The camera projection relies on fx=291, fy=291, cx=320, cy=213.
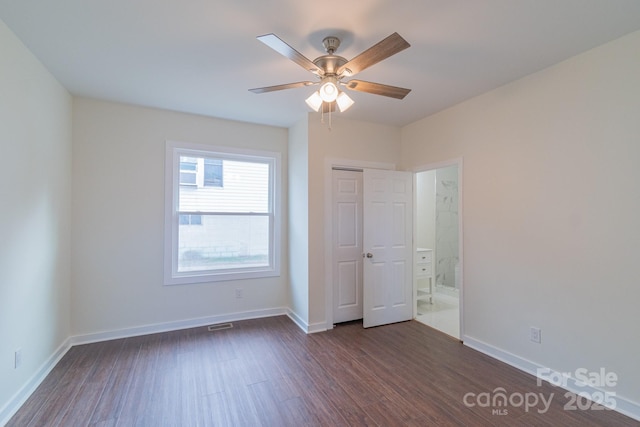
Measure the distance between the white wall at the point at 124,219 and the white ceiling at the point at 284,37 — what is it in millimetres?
471

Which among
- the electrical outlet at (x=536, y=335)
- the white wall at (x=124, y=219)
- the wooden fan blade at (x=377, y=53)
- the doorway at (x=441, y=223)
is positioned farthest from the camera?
the doorway at (x=441, y=223)

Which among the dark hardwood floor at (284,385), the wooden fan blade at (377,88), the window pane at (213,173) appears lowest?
the dark hardwood floor at (284,385)

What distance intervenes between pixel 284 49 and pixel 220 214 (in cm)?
263

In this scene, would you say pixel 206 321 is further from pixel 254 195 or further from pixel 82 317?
pixel 254 195

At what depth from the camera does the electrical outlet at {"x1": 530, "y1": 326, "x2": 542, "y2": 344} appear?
2564 millimetres

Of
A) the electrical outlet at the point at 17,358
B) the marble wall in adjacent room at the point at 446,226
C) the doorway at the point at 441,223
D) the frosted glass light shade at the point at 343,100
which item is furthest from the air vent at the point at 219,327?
the marble wall in adjacent room at the point at 446,226

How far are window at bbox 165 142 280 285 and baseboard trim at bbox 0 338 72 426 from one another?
114 centimetres

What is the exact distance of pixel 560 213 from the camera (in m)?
2.43

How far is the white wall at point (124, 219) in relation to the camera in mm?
3203

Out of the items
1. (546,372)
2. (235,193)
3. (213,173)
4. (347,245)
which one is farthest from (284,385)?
(213,173)

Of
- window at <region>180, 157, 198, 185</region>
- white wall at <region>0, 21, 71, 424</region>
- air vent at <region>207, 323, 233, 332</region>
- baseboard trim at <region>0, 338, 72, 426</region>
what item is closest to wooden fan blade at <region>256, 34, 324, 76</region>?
white wall at <region>0, 21, 71, 424</region>

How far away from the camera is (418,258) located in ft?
14.9

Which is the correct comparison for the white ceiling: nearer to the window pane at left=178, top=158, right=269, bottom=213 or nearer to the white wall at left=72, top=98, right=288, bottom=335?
the white wall at left=72, top=98, right=288, bottom=335

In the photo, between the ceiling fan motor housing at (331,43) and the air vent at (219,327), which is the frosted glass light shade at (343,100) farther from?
the air vent at (219,327)
